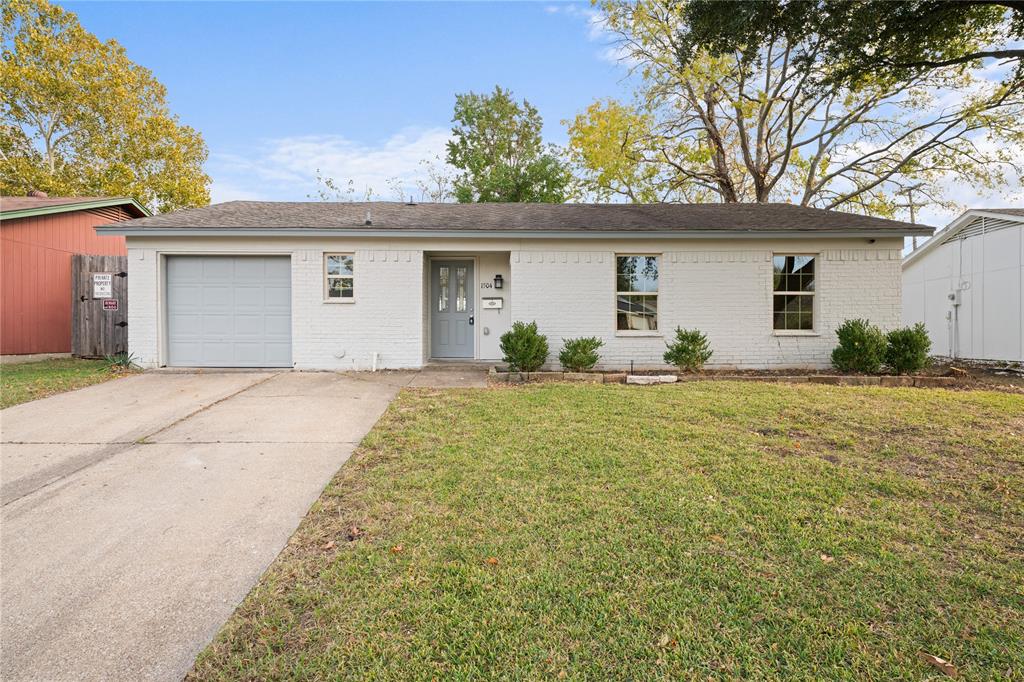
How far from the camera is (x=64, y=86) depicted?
19.5m

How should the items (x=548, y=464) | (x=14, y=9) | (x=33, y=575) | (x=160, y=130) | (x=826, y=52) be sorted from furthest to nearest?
(x=160, y=130) < (x=14, y=9) < (x=826, y=52) < (x=548, y=464) < (x=33, y=575)

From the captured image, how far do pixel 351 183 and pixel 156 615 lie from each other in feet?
88.6

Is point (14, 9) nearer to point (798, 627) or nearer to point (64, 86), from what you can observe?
point (64, 86)

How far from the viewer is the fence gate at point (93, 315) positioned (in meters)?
10.6

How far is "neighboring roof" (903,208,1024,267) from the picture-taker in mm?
10516

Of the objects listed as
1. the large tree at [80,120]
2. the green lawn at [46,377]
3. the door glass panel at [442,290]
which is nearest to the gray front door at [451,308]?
the door glass panel at [442,290]

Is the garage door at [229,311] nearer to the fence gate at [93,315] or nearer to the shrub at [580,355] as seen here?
the fence gate at [93,315]

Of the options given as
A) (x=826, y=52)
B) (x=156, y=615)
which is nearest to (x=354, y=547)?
(x=156, y=615)

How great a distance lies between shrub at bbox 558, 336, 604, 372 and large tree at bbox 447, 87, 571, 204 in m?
17.7

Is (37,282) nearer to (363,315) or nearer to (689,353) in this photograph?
(363,315)

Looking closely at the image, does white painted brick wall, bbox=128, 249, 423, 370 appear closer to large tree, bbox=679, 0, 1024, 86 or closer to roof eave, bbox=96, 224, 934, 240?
roof eave, bbox=96, 224, 934, 240

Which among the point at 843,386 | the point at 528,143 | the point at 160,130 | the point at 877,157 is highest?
the point at 528,143

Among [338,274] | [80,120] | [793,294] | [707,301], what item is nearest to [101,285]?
[338,274]

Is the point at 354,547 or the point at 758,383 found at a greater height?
the point at 758,383
